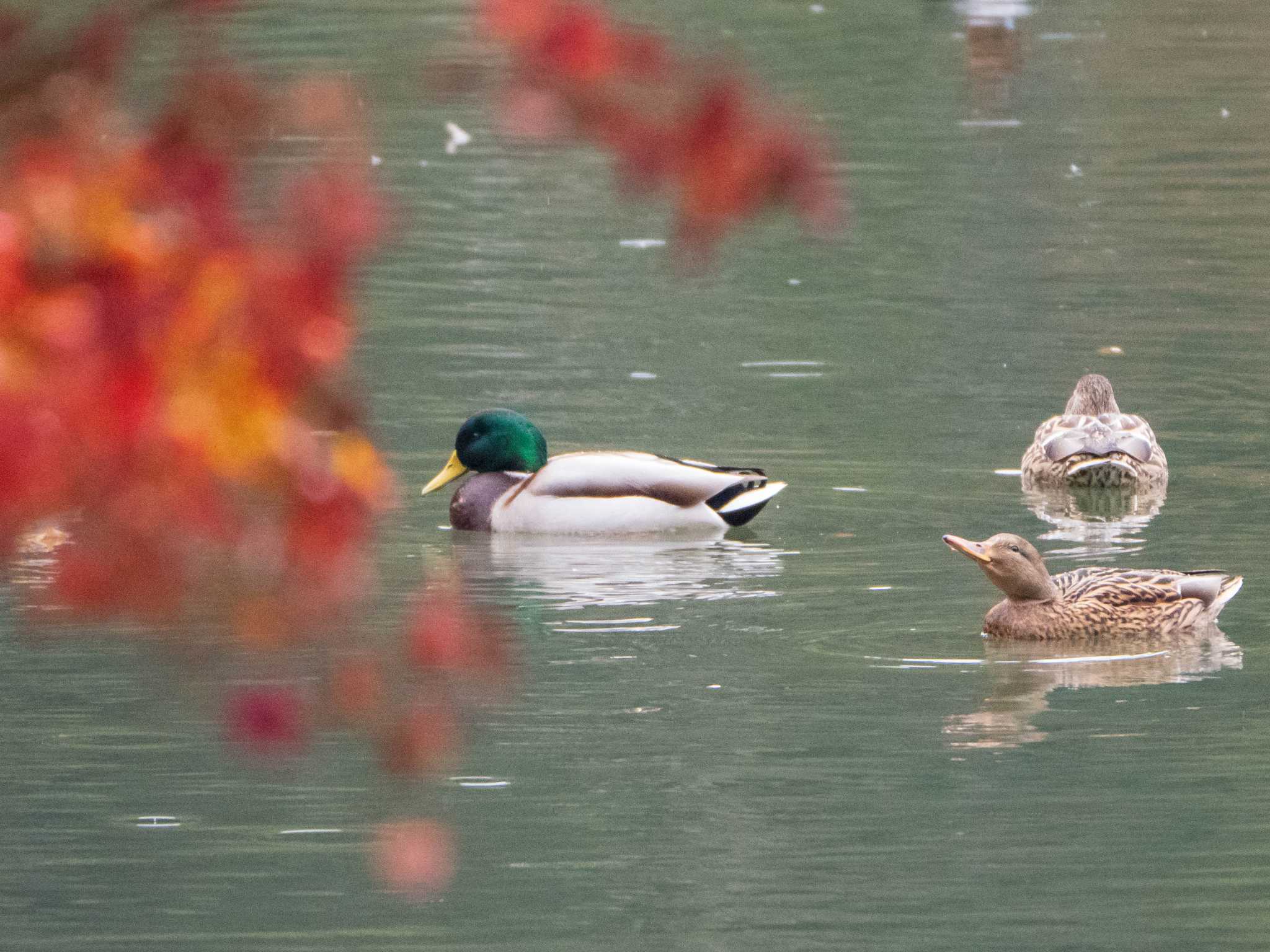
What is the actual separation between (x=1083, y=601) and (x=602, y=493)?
267 centimetres

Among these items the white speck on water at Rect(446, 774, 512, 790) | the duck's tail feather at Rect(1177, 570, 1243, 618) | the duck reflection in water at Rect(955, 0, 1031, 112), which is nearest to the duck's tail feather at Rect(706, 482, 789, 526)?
the duck's tail feather at Rect(1177, 570, 1243, 618)

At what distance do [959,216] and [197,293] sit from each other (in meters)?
16.4

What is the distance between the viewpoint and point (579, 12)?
2705 mm

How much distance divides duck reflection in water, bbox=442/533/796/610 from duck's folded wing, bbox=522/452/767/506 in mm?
199

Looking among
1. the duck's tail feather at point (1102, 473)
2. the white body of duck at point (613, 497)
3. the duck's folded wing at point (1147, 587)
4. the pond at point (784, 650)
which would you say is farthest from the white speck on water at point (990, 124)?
the duck's folded wing at point (1147, 587)

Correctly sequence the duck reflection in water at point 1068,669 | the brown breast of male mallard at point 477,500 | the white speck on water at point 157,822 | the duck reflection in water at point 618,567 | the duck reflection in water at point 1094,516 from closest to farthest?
the white speck on water at point 157,822
the duck reflection in water at point 1068,669
the duck reflection in water at point 618,567
the duck reflection in water at point 1094,516
the brown breast of male mallard at point 477,500

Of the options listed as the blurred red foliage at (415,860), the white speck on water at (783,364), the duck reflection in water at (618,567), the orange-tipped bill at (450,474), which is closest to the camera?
the blurred red foliage at (415,860)

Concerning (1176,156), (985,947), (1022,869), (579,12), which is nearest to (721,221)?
(579,12)

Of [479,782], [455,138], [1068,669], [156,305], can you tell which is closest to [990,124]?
[455,138]

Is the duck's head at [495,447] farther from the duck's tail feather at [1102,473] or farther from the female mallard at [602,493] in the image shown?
the duck's tail feather at [1102,473]

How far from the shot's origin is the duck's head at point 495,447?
11.6 metres

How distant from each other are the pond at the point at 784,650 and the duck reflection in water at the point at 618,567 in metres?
0.04

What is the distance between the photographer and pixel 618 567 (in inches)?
418

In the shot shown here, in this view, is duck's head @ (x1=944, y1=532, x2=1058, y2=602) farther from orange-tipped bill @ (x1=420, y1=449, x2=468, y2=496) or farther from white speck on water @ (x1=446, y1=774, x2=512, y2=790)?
orange-tipped bill @ (x1=420, y1=449, x2=468, y2=496)
